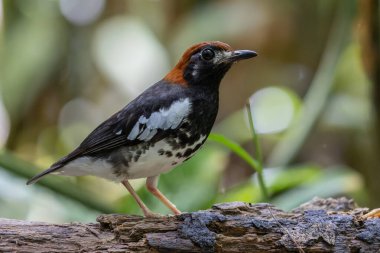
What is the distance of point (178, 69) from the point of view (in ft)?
12.5

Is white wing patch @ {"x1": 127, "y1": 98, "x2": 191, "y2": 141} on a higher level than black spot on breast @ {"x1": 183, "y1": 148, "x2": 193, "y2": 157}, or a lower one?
higher

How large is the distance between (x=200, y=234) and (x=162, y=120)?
677mm

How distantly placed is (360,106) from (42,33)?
11.2 feet

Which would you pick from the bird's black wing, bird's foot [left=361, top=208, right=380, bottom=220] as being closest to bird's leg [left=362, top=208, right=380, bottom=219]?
bird's foot [left=361, top=208, right=380, bottom=220]

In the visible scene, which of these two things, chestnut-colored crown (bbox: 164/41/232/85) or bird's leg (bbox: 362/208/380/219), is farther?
chestnut-colored crown (bbox: 164/41/232/85)

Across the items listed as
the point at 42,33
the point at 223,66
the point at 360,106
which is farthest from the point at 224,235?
the point at 42,33

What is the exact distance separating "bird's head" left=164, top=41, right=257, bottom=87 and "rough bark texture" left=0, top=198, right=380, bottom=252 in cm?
80

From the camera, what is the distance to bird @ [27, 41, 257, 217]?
3490 mm

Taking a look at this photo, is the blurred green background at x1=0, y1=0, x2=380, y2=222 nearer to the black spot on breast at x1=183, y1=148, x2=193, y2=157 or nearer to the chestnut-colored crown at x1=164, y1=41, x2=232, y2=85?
the chestnut-colored crown at x1=164, y1=41, x2=232, y2=85

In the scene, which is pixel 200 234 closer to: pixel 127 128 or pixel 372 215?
pixel 127 128

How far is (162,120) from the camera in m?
3.52

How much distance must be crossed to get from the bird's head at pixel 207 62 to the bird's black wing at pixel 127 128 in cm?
15

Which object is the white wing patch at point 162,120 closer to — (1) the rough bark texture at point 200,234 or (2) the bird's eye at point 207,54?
(2) the bird's eye at point 207,54

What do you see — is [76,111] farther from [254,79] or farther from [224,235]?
[224,235]
